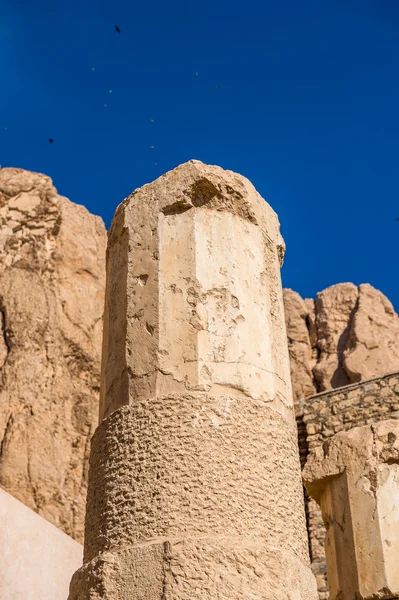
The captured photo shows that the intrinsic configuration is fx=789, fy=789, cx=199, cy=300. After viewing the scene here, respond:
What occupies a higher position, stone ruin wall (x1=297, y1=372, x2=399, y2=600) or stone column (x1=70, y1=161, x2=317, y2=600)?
stone ruin wall (x1=297, y1=372, x2=399, y2=600)

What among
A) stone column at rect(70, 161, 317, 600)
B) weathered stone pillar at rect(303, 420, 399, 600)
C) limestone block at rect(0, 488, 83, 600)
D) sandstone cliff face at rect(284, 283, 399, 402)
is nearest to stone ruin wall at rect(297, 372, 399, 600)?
limestone block at rect(0, 488, 83, 600)

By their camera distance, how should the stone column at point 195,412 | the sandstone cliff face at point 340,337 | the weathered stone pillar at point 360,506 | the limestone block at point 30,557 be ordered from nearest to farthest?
the stone column at point 195,412 < the weathered stone pillar at point 360,506 < the limestone block at point 30,557 < the sandstone cliff face at point 340,337

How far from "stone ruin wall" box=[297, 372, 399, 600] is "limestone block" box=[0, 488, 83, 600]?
19.1 ft

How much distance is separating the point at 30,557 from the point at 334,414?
697cm

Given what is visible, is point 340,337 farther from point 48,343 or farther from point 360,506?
point 360,506

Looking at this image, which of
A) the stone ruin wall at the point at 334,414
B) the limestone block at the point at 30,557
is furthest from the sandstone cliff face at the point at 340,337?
the limestone block at the point at 30,557

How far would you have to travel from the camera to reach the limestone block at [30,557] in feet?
20.5

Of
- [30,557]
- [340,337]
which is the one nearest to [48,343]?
[30,557]

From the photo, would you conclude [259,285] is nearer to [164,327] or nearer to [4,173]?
[164,327]

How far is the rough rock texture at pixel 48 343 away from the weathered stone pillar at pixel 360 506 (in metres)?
6.86

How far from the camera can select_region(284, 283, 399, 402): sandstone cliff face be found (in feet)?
64.0

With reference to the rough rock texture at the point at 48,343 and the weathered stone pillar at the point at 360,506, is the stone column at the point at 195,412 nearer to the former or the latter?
the weathered stone pillar at the point at 360,506

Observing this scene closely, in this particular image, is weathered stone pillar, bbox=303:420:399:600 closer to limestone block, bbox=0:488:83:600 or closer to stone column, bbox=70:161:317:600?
stone column, bbox=70:161:317:600

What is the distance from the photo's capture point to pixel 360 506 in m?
5.26
